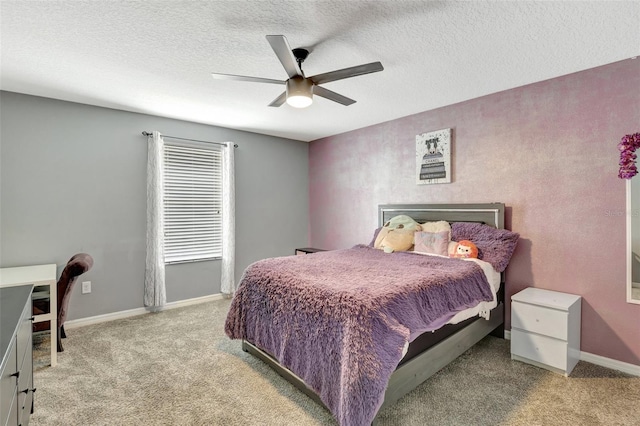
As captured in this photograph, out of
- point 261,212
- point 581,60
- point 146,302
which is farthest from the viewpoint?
point 261,212

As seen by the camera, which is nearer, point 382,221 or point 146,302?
point 146,302

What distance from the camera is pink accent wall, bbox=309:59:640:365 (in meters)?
2.43

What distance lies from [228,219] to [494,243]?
333 centimetres

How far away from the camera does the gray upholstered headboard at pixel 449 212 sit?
3083 mm

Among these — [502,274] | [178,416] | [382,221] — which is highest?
[382,221]

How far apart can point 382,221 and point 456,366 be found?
208cm

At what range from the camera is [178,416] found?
188 cm

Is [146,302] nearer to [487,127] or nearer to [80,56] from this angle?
[80,56]

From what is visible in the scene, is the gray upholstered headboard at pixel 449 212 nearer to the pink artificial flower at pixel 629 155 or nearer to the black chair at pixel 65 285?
the pink artificial flower at pixel 629 155

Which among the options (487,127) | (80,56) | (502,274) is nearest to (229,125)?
(80,56)

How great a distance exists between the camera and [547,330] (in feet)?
7.79

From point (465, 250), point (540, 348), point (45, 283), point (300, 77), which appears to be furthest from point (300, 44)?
point (540, 348)

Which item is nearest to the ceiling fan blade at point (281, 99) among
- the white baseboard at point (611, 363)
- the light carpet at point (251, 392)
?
the light carpet at point (251, 392)

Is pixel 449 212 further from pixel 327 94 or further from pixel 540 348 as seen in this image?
pixel 327 94
